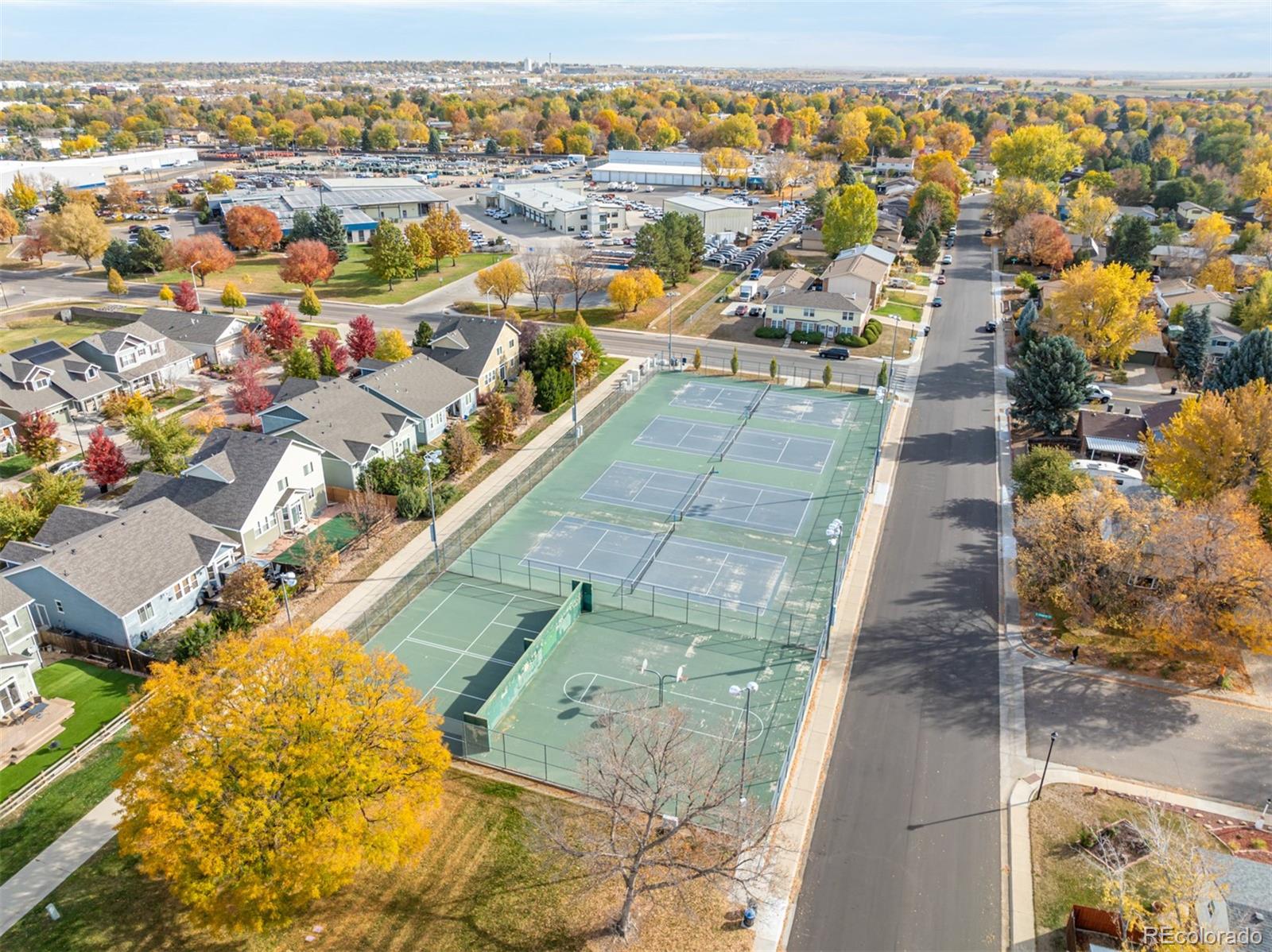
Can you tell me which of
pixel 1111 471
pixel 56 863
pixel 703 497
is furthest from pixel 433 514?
pixel 1111 471

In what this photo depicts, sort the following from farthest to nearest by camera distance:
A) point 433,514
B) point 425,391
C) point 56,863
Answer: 1. point 425,391
2. point 433,514
3. point 56,863

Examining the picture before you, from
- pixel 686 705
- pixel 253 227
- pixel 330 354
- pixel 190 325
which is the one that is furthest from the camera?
pixel 253 227

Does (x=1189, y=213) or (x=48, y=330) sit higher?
(x=1189, y=213)

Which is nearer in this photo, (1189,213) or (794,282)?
(794,282)

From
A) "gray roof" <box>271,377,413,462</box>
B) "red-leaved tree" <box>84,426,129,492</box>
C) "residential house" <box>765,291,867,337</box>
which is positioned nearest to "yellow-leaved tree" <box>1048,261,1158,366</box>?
"residential house" <box>765,291,867,337</box>

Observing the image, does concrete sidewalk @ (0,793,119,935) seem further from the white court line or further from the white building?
the white building

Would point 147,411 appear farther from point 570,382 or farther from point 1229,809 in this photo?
point 1229,809

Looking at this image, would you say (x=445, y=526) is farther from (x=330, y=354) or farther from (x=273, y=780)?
(x=330, y=354)
